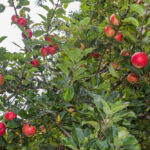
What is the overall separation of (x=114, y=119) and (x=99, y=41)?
1049 millimetres

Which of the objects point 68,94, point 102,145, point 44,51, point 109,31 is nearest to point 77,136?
point 102,145

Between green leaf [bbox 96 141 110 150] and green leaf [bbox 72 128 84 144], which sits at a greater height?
green leaf [bbox 72 128 84 144]

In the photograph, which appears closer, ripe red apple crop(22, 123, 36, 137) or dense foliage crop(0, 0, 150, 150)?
dense foliage crop(0, 0, 150, 150)

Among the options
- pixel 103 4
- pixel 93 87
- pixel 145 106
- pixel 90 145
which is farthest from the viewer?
pixel 103 4

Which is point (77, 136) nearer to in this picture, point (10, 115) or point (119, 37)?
point (10, 115)

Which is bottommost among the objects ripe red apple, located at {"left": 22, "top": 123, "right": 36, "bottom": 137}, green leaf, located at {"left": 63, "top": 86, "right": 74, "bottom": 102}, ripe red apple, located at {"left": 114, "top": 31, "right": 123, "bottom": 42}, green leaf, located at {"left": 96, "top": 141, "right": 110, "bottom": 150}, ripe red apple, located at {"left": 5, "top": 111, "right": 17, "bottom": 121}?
green leaf, located at {"left": 96, "top": 141, "right": 110, "bottom": 150}

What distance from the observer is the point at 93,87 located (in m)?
2.26

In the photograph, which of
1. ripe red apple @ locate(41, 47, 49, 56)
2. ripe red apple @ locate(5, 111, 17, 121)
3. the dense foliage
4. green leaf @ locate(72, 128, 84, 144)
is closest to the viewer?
green leaf @ locate(72, 128, 84, 144)

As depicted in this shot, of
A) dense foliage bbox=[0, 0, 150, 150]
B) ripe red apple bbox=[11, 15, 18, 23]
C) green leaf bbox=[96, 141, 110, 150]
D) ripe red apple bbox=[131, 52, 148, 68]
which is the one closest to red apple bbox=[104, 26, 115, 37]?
dense foliage bbox=[0, 0, 150, 150]

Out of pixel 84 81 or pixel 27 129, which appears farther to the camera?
pixel 84 81

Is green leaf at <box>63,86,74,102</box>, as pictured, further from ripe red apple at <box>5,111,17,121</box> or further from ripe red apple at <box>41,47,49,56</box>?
ripe red apple at <box>41,47,49,56</box>

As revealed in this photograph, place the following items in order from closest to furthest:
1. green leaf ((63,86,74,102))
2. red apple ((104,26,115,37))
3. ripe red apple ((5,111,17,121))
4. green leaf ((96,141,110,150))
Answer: green leaf ((96,141,110,150))
green leaf ((63,86,74,102))
red apple ((104,26,115,37))
ripe red apple ((5,111,17,121))

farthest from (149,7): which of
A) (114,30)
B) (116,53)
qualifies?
(116,53)

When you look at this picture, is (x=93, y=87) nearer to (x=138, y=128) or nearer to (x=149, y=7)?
(x=149, y=7)
